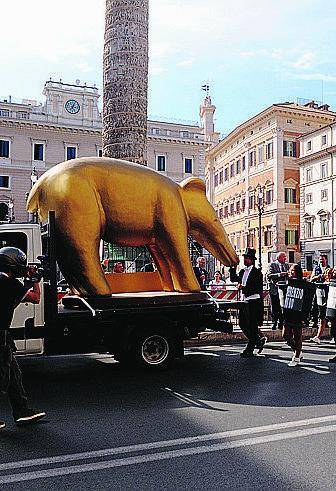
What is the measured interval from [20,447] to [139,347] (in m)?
3.55

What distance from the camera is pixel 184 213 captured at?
A: 9.74m

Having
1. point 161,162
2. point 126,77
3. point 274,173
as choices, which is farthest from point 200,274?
point 161,162

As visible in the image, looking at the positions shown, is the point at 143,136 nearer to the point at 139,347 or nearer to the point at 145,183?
the point at 145,183

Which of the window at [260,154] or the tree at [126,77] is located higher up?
the window at [260,154]

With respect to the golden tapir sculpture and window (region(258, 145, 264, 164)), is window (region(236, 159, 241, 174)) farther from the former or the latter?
the golden tapir sculpture

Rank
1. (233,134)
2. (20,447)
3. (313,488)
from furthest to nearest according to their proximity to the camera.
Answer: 1. (233,134)
2. (20,447)
3. (313,488)

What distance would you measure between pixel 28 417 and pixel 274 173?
5236 centimetres

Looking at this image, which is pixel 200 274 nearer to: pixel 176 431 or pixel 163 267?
pixel 163 267

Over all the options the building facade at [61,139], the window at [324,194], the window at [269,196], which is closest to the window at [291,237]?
the window at [269,196]

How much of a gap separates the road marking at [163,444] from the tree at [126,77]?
925cm

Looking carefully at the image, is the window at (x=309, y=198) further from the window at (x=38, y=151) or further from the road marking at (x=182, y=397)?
the road marking at (x=182, y=397)

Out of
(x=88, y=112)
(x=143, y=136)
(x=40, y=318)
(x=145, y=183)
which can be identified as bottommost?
(x=40, y=318)

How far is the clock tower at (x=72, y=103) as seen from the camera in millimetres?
56875

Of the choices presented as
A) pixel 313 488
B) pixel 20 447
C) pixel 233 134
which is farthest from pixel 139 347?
pixel 233 134
